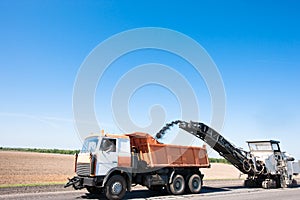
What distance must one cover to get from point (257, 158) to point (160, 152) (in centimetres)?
868

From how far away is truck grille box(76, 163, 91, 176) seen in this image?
37.4ft

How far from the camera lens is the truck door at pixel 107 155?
11.5 metres

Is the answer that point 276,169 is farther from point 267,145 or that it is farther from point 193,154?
point 193,154

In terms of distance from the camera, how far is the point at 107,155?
11812 millimetres

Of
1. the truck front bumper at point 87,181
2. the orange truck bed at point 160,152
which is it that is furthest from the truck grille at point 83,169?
the orange truck bed at point 160,152

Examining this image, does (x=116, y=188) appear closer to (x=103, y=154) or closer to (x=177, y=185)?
(x=103, y=154)

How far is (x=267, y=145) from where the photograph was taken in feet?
63.2

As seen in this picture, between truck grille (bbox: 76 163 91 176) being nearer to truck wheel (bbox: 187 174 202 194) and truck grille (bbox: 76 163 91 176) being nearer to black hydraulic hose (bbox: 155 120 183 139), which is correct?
black hydraulic hose (bbox: 155 120 183 139)

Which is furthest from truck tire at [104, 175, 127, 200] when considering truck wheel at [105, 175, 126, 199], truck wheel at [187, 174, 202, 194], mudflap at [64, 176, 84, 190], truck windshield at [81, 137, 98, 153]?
truck wheel at [187, 174, 202, 194]

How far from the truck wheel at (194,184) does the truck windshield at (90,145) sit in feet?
18.8

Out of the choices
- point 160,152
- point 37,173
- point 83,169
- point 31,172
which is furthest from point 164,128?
point 31,172

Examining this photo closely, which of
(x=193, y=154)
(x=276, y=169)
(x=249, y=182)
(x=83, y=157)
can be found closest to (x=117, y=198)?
(x=83, y=157)

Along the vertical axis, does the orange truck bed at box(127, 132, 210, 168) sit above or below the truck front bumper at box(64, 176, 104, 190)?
above

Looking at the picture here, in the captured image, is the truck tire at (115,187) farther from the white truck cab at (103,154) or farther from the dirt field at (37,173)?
the dirt field at (37,173)
